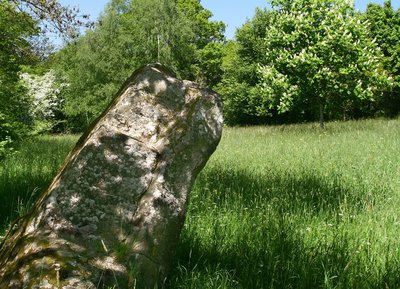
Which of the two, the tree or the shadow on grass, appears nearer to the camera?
the shadow on grass

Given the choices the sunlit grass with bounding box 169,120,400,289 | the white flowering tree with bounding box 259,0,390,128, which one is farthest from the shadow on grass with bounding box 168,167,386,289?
the white flowering tree with bounding box 259,0,390,128

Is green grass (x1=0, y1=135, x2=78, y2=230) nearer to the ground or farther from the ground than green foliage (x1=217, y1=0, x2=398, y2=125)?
nearer to the ground

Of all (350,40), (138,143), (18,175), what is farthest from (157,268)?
(350,40)

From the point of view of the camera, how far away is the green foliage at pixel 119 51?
38312 millimetres

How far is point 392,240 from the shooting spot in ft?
12.5

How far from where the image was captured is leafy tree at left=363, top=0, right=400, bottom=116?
34.3 metres

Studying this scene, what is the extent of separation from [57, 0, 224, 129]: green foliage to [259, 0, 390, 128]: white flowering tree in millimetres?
20395

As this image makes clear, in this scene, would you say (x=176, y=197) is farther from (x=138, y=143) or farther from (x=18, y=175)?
(x=18, y=175)

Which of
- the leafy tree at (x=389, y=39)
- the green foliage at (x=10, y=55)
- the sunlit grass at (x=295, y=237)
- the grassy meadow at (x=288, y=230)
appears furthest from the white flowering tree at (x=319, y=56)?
the leafy tree at (x=389, y=39)

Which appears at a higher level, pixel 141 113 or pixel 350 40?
pixel 350 40

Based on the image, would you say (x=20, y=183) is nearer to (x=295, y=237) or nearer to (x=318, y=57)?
(x=295, y=237)

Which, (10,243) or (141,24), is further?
(141,24)

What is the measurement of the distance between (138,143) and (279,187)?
349 cm

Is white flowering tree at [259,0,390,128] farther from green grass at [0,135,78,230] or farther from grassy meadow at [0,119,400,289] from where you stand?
green grass at [0,135,78,230]
